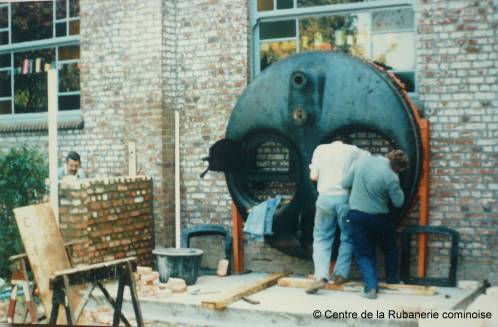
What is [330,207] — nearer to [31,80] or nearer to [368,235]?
[368,235]

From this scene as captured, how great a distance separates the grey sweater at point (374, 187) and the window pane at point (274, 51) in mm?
1853

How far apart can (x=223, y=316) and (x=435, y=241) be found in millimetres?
2250

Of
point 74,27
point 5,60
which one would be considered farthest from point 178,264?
point 5,60

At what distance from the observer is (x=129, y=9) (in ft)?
28.3

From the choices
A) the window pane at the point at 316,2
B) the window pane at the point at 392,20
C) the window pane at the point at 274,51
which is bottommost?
the window pane at the point at 274,51

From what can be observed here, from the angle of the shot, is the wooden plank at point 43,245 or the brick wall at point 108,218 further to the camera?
the brick wall at point 108,218

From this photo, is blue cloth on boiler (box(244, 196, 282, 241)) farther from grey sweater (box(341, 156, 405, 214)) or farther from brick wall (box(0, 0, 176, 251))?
brick wall (box(0, 0, 176, 251))

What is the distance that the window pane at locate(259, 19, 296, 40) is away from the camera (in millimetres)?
8086

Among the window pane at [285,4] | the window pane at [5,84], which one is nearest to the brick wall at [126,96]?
the window pane at [5,84]

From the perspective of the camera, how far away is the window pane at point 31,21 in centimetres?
948

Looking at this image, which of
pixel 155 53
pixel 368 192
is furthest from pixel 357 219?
pixel 155 53

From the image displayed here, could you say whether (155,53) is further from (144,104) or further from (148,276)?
(148,276)

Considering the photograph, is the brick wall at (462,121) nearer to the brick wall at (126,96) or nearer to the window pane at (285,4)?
the window pane at (285,4)

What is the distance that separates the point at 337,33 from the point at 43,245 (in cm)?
372
